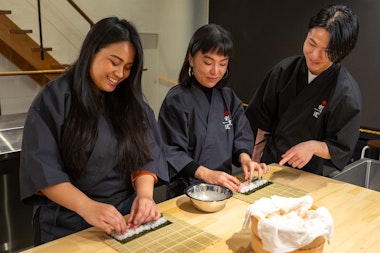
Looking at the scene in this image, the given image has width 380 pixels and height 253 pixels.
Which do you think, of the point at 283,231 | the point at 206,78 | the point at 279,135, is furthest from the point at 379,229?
the point at 206,78

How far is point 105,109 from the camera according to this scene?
1.33 m

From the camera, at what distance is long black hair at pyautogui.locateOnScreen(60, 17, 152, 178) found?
1206 mm

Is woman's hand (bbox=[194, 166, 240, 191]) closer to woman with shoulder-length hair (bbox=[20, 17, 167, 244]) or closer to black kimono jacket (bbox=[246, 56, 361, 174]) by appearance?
woman with shoulder-length hair (bbox=[20, 17, 167, 244])

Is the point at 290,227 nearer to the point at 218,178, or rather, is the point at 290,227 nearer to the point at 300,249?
the point at 300,249

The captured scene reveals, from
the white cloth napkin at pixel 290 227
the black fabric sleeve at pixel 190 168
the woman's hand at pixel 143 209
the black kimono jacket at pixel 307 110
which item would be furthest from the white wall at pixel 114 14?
the white cloth napkin at pixel 290 227

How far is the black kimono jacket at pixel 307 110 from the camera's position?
1730mm

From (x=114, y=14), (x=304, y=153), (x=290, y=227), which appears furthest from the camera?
(x=114, y=14)

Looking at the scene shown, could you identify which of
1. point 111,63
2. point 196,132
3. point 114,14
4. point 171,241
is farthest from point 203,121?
point 114,14

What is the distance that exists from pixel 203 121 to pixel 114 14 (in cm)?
433

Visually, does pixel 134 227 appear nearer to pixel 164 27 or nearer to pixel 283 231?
pixel 283 231

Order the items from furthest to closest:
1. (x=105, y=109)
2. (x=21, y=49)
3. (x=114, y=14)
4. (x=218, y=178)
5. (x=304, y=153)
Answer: (x=114, y=14) < (x=21, y=49) < (x=304, y=153) < (x=218, y=178) < (x=105, y=109)

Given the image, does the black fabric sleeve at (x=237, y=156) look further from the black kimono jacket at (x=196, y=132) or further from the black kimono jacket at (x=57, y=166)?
the black kimono jacket at (x=57, y=166)

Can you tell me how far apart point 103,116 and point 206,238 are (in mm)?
559

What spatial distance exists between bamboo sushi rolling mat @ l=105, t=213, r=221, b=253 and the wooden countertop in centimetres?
2
